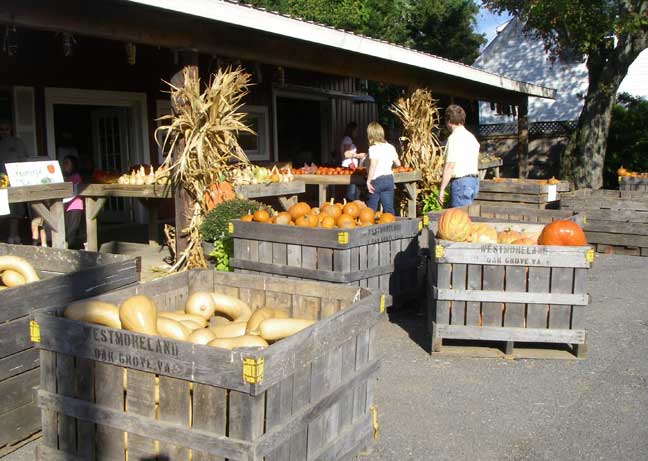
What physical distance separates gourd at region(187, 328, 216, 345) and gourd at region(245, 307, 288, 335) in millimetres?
223

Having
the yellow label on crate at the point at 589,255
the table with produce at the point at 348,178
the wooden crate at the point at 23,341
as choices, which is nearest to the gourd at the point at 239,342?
the wooden crate at the point at 23,341

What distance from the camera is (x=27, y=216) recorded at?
9.78 meters

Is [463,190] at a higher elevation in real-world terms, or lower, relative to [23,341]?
higher

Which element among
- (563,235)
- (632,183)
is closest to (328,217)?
(563,235)

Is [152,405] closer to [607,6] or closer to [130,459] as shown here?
[130,459]

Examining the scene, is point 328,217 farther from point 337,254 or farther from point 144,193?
point 144,193

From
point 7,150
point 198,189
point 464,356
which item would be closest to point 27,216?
point 7,150

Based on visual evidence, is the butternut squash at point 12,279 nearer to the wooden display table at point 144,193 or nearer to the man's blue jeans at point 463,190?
the wooden display table at point 144,193

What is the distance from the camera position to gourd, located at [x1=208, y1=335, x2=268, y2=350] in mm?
3318

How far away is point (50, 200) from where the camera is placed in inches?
286

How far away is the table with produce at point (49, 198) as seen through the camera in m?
6.80

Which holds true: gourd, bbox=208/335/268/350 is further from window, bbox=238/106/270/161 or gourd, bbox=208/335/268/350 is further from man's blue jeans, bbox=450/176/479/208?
window, bbox=238/106/270/161

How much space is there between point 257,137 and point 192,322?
1048 centimetres

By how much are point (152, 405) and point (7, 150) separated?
694 centimetres
